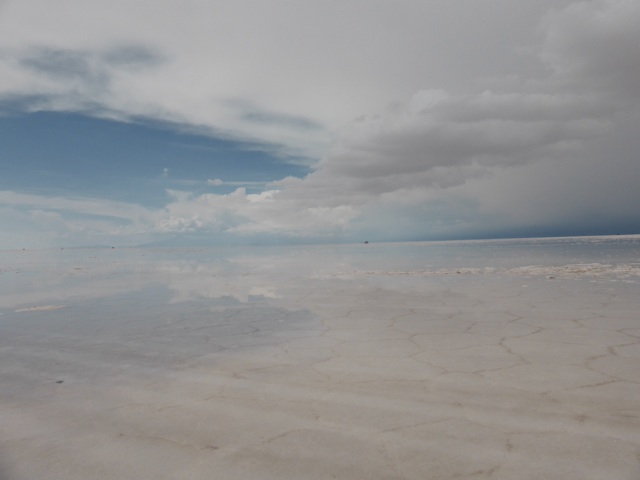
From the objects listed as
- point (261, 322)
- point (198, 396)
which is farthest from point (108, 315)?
point (198, 396)

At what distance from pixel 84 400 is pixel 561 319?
15.3 ft

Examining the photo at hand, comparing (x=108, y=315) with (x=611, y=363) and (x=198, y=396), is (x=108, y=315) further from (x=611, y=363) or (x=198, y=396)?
(x=611, y=363)

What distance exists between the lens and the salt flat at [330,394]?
181 centimetres

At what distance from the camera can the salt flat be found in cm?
181

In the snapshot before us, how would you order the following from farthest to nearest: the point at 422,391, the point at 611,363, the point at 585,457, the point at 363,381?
1. the point at 611,363
2. the point at 363,381
3. the point at 422,391
4. the point at 585,457

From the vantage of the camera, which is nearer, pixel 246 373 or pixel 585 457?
Answer: pixel 585 457

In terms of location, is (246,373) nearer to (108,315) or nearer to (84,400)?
(84,400)

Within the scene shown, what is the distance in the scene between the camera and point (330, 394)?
8.51 feet

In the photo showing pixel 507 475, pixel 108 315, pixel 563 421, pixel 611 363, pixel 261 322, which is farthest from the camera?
pixel 108 315

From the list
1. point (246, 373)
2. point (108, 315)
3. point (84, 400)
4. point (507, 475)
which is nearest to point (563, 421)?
point (507, 475)

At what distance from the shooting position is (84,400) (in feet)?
8.70

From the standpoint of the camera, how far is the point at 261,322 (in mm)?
5047

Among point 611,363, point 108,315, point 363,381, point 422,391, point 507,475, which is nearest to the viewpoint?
point 507,475

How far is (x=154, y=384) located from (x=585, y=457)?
2570mm
